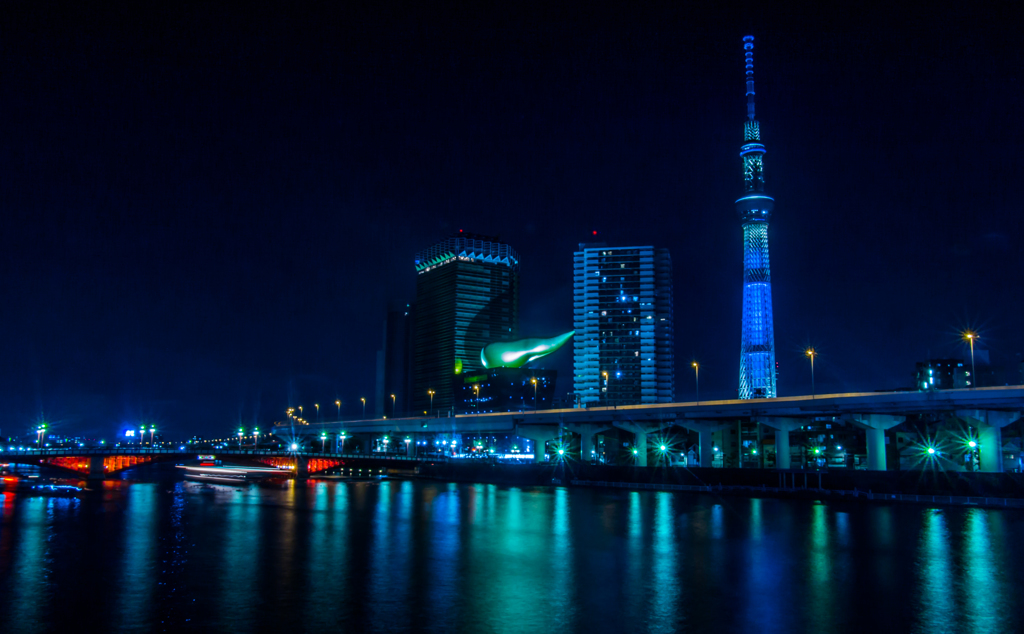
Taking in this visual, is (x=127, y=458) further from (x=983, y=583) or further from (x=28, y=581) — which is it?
(x=983, y=583)

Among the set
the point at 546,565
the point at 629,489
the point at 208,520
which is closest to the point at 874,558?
the point at 546,565

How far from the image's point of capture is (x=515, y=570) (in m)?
30.6

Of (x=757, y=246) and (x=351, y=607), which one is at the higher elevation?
(x=757, y=246)

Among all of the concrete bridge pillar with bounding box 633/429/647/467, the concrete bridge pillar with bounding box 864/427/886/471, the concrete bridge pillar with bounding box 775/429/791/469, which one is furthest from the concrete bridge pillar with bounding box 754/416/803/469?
the concrete bridge pillar with bounding box 633/429/647/467

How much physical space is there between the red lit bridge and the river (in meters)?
50.7

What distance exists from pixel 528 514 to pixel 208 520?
21.7 metres

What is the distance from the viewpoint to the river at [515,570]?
22344 mm

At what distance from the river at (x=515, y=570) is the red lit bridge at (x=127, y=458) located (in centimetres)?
5067

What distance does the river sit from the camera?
73.3ft

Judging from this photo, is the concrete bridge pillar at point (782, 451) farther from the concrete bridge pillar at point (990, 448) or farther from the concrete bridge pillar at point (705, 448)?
the concrete bridge pillar at point (990, 448)

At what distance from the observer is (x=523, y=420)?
10875 cm

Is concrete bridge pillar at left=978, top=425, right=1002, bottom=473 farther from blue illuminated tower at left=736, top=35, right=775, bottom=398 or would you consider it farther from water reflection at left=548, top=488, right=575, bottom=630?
Answer: blue illuminated tower at left=736, top=35, right=775, bottom=398

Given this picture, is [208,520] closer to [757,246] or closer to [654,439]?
[654,439]

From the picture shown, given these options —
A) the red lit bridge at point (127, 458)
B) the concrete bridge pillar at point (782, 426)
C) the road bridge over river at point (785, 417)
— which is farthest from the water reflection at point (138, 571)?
the concrete bridge pillar at point (782, 426)
